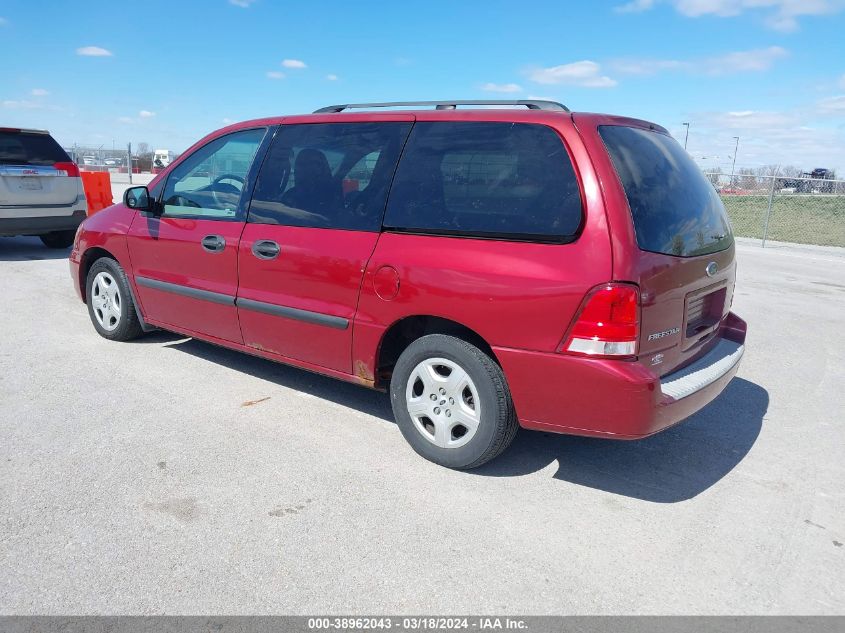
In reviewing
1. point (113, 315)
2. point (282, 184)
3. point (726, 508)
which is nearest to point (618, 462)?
point (726, 508)

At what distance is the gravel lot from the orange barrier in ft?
36.3

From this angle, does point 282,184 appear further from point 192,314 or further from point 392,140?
point 192,314

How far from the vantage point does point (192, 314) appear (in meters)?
4.82

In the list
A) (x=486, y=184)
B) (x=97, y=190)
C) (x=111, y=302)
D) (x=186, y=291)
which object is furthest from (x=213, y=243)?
(x=97, y=190)

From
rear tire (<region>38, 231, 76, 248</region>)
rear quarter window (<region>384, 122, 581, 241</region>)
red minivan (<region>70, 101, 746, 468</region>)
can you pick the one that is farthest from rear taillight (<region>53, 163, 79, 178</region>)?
rear quarter window (<region>384, 122, 581, 241</region>)

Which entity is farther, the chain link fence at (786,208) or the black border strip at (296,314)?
the chain link fence at (786,208)

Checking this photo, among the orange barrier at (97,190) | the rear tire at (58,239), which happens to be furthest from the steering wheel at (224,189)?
the orange barrier at (97,190)

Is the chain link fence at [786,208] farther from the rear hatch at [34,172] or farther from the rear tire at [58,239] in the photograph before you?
the rear tire at [58,239]

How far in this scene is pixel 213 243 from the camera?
4.51 metres

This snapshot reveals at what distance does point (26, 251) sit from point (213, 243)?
7.82m

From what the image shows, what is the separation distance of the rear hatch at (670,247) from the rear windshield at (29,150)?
887cm

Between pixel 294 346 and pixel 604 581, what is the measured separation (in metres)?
2.31

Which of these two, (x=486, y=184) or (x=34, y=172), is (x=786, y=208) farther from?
(x=486, y=184)

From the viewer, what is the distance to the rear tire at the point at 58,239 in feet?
35.4
